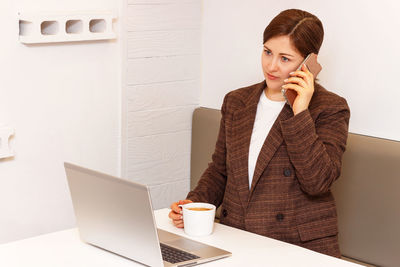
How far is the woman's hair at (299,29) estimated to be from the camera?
1.96 m

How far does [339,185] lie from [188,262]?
3.13 feet

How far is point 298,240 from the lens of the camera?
196 centimetres

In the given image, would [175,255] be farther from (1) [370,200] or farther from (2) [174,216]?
(1) [370,200]

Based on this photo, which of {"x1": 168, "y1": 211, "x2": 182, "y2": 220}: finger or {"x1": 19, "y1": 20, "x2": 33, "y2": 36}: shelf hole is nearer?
{"x1": 168, "y1": 211, "x2": 182, "y2": 220}: finger

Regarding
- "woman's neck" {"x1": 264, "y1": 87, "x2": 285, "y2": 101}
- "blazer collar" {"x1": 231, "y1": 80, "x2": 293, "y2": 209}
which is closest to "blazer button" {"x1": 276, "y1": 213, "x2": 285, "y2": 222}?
"blazer collar" {"x1": 231, "y1": 80, "x2": 293, "y2": 209}

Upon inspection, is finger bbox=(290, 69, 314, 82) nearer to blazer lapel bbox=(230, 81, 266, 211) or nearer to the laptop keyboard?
blazer lapel bbox=(230, 81, 266, 211)

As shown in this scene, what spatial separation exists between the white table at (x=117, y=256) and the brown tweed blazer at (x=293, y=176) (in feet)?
0.59

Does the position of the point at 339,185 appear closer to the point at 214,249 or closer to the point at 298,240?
the point at 298,240

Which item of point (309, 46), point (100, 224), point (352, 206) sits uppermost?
point (309, 46)

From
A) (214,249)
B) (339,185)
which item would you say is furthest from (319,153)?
(339,185)

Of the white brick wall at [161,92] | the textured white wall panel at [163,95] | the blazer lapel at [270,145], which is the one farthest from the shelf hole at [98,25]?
the blazer lapel at [270,145]

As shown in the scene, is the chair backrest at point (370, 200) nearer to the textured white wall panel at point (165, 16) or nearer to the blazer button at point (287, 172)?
the blazer button at point (287, 172)

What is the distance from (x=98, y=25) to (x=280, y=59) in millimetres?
888

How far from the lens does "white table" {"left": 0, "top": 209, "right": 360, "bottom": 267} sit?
1604 mm
